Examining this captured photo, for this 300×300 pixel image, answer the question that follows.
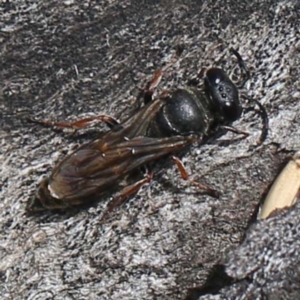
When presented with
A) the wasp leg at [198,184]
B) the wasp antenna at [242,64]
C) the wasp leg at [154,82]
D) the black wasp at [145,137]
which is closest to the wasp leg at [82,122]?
the black wasp at [145,137]

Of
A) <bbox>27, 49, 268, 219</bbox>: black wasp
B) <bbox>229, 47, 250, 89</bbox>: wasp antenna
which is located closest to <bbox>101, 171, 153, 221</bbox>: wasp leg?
<bbox>27, 49, 268, 219</bbox>: black wasp

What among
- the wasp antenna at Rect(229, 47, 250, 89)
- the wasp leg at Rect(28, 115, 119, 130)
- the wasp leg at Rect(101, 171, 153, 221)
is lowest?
the wasp leg at Rect(101, 171, 153, 221)

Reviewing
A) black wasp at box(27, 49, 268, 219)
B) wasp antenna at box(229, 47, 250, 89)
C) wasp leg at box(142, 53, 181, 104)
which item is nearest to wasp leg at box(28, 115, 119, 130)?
black wasp at box(27, 49, 268, 219)

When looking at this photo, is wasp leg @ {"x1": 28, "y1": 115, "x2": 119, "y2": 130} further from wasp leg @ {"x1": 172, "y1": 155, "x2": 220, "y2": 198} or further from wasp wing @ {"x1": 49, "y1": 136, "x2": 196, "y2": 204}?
wasp leg @ {"x1": 172, "y1": 155, "x2": 220, "y2": 198}

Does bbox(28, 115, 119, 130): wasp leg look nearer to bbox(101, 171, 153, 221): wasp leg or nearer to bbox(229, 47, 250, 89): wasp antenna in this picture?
bbox(101, 171, 153, 221): wasp leg

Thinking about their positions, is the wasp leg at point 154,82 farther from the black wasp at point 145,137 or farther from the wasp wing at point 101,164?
the wasp wing at point 101,164

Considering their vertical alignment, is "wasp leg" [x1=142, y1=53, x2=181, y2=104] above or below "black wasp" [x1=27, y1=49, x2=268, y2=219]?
above

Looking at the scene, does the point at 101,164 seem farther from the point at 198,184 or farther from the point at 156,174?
the point at 198,184

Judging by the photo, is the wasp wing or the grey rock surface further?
the wasp wing
